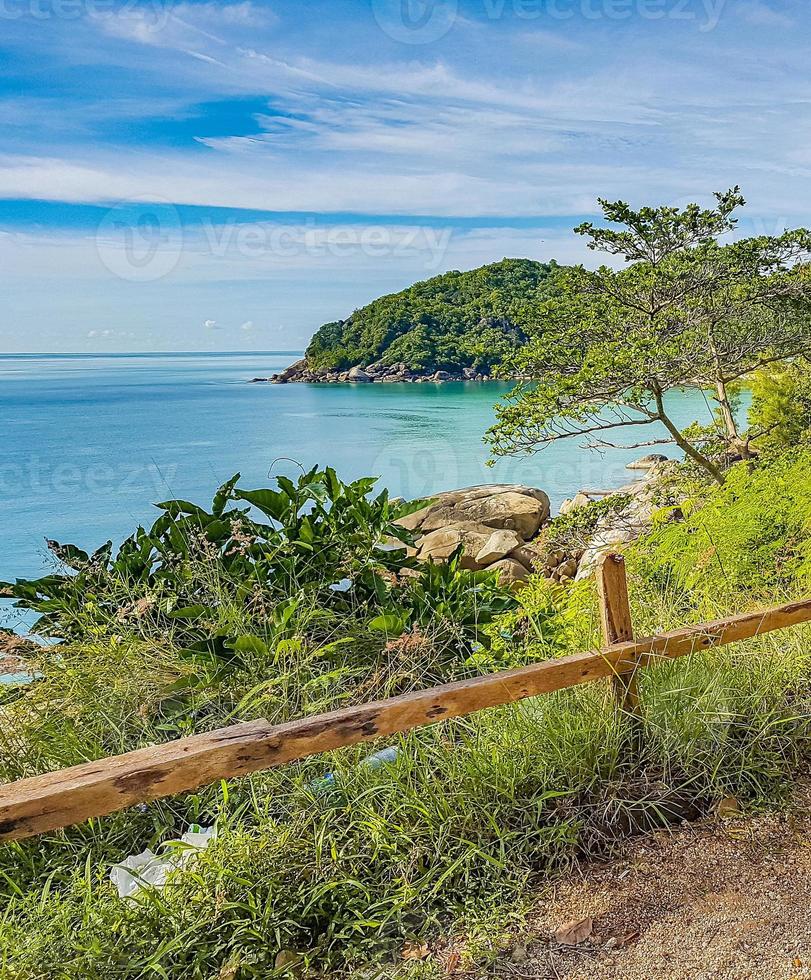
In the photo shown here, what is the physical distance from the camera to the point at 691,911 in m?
2.23

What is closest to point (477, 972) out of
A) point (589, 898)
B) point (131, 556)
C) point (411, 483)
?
point (589, 898)

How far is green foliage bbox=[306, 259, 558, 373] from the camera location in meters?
23.5

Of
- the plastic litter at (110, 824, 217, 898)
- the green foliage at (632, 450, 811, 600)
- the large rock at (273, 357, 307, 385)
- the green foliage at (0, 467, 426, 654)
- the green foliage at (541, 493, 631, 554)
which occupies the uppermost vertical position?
the large rock at (273, 357, 307, 385)

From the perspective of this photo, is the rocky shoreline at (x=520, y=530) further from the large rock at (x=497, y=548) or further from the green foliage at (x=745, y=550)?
the green foliage at (x=745, y=550)

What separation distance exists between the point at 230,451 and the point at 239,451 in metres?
0.38

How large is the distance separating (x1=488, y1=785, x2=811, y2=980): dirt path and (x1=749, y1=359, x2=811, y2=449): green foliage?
27.5 ft

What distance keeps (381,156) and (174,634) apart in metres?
58.7

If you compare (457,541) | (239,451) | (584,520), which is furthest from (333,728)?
(239,451)

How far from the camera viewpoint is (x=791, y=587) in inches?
161

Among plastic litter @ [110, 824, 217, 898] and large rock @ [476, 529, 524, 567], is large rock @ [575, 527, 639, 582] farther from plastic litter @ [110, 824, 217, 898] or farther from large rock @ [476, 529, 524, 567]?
plastic litter @ [110, 824, 217, 898]

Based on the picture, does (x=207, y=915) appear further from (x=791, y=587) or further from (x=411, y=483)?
(x=411, y=483)

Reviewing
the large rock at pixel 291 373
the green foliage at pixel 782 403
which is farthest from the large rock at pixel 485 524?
the large rock at pixel 291 373

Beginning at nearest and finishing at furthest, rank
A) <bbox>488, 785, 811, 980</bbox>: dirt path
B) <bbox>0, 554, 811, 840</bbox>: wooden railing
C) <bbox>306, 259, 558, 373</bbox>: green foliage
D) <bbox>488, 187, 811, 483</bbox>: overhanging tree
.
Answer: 1. <bbox>0, 554, 811, 840</bbox>: wooden railing
2. <bbox>488, 785, 811, 980</bbox>: dirt path
3. <bbox>488, 187, 811, 483</bbox>: overhanging tree
4. <bbox>306, 259, 558, 373</bbox>: green foliage

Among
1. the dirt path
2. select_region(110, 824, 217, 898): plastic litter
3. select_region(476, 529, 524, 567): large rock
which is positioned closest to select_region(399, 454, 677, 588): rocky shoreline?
select_region(476, 529, 524, 567): large rock
